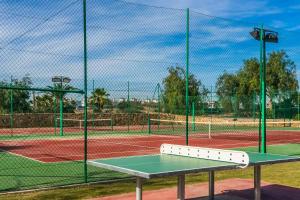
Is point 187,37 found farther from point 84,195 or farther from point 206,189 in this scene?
point 84,195

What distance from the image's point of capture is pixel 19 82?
30.3ft

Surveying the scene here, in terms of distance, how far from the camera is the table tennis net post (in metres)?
5.59

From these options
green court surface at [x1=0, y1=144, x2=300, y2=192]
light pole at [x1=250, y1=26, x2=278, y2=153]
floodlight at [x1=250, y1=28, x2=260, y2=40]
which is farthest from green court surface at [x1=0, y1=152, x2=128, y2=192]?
floodlight at [x1=250, y1=28, x2=260, y2=40]

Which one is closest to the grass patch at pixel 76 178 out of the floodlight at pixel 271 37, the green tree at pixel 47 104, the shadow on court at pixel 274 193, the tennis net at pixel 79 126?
the shadow on court at pixel 274 193

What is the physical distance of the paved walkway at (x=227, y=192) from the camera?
277 inches

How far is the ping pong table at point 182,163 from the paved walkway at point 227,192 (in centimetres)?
58

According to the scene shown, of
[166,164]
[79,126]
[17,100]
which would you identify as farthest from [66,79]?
[79,126]

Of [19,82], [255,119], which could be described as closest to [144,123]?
[255,119]

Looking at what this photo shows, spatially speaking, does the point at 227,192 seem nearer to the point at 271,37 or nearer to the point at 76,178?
the point at 76,178

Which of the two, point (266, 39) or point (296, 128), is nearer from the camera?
point (266, 39)

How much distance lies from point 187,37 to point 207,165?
514 centimetres

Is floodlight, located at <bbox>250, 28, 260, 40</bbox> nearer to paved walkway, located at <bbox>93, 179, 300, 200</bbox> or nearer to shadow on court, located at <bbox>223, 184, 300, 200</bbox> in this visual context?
paved walkway, located at <bbox>93, 179, 300, 200</bbox>

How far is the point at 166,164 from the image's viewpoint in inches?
218

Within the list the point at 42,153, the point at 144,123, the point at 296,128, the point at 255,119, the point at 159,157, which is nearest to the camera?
the point at 159,157
